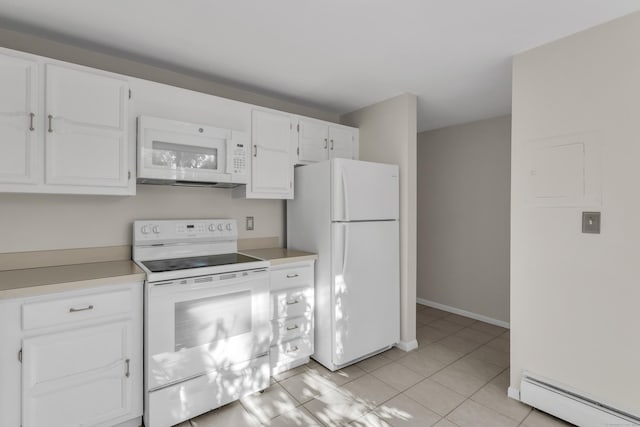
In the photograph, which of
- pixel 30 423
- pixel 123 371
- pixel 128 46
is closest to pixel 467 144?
pixel 128 46

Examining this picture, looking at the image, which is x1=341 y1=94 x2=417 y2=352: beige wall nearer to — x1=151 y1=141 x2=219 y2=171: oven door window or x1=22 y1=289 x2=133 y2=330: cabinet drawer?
x1=151 y1=141 x2=219 y2=171: oven door window

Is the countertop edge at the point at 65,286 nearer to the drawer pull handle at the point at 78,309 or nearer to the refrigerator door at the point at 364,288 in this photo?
the drawer pull handle at the point at 78,309

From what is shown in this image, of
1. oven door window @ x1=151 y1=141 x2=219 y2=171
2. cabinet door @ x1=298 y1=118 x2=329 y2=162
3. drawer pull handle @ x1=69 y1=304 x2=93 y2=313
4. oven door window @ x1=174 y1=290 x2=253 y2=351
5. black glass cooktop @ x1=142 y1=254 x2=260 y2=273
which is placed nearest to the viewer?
drawer pull handle @ x1=69 y1=304 x2=93 y2=313

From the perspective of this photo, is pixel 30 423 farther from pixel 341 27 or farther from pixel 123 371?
pixel 341 27

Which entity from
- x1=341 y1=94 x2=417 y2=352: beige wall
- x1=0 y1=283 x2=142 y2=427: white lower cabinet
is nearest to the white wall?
x1=341 y1=94 x2=417 y2=352: beige wall

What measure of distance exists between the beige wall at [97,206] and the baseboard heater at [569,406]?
2.51m

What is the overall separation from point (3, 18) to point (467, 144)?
4373mm

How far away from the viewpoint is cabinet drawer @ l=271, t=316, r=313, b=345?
2.57 metres

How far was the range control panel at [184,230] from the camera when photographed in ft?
7.88

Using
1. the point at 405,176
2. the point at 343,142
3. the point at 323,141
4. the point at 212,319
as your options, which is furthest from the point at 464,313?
the point at 212,319

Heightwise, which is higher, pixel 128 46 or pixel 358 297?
pixel 128 46

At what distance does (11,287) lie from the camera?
1593mm

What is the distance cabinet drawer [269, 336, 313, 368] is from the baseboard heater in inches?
63.1

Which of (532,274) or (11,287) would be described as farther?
(532,274)
